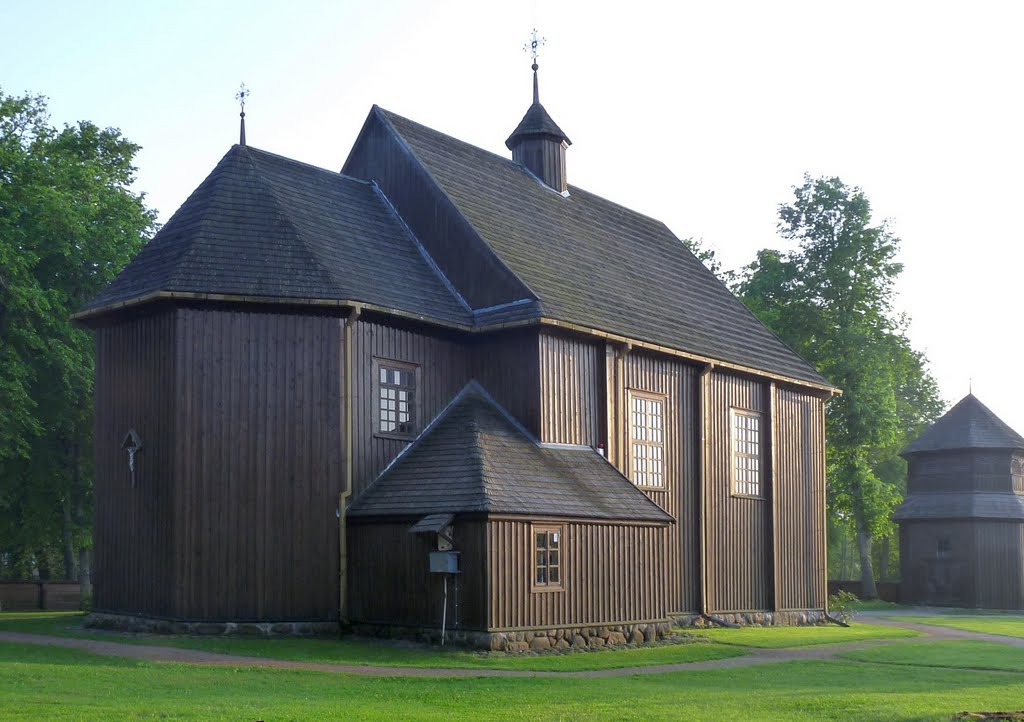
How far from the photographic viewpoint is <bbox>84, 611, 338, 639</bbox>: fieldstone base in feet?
70.1

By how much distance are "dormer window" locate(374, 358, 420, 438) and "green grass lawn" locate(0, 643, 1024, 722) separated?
→ 751cm

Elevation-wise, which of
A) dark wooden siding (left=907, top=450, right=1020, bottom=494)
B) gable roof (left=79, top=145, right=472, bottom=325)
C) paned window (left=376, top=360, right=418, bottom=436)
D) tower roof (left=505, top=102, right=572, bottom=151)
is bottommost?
dark wooden siding (left=907, top=450, right=1020, bottom=494)

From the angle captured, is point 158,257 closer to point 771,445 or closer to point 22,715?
point 22,715

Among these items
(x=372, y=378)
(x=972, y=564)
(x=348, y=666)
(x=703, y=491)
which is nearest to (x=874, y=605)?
(x=972, y=564)

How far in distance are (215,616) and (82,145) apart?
23377 millimetres

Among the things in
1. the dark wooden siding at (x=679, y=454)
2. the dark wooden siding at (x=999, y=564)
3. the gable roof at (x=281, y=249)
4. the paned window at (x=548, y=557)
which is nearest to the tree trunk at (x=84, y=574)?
the gable roof at (x=281, y=249)

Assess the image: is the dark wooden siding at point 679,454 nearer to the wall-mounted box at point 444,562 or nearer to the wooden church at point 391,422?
the wooden church at point 391,422

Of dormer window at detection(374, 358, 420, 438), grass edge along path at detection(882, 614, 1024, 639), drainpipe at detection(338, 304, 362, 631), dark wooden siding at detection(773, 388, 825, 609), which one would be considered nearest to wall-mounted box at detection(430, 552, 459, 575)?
drainpipe at detection(338, 304, 362, 631)

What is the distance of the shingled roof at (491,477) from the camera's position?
Result: 21406 millimetres

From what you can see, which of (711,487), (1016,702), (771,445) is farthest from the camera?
(771,445)

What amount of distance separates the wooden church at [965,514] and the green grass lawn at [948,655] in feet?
78.4

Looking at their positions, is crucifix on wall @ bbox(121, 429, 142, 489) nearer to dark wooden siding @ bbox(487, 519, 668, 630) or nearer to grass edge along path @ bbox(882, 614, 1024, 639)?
dark wooden siding @ bbox(487, 519, 668, 630)

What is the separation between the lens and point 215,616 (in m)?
21.5

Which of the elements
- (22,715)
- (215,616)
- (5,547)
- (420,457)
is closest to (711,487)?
(420,457)
